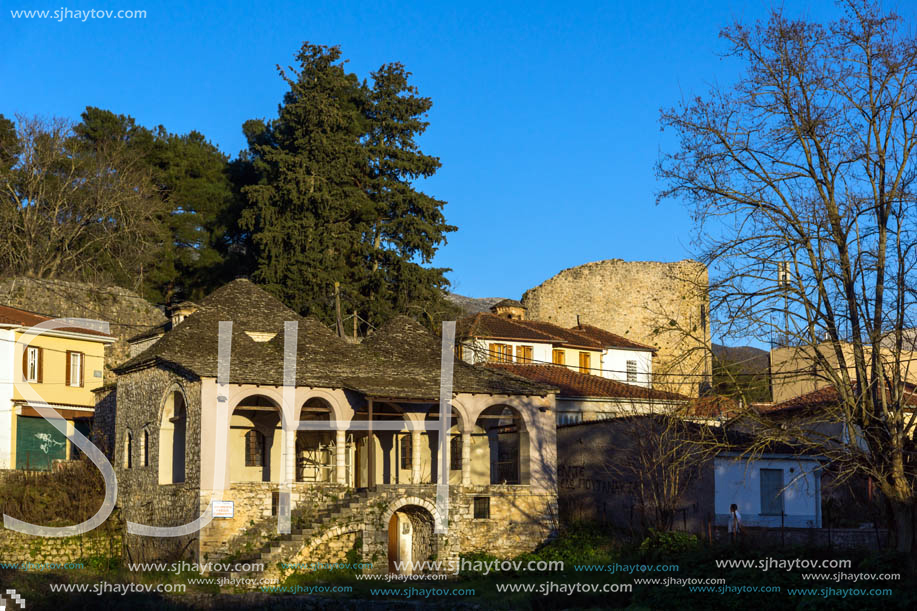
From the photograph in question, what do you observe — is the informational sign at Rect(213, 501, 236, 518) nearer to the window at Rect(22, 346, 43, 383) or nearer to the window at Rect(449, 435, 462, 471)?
the window at Rect(449, 435, 462, 471)

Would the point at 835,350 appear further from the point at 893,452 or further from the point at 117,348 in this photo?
the point at 117,348

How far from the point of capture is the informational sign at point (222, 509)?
28.6 m

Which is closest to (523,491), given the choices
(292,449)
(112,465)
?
(292,449)

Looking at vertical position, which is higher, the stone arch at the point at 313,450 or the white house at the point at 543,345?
the white house at the point at 543,345

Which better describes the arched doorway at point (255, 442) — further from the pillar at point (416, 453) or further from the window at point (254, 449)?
the pillar at point (416, 453)

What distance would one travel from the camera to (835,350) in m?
19.6

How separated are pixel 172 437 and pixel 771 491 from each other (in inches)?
722

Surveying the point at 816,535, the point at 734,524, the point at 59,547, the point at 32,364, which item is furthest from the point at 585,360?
the point at 59,547

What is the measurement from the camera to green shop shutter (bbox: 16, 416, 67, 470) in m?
37.3

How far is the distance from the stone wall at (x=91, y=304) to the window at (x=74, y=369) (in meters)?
4.71

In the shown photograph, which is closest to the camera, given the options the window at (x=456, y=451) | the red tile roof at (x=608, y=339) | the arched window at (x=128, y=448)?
the arched window at (x=128, y=448)

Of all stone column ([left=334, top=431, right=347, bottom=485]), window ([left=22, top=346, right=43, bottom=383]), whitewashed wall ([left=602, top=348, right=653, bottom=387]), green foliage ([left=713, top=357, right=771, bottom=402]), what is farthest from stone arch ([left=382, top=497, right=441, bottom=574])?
whitewashed wall ([left=602, top=348, right=653, bottom=387])

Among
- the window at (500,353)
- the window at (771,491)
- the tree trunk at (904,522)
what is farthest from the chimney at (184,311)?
the tree trunk at (904,522)

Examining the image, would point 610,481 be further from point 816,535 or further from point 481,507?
point 816,535
